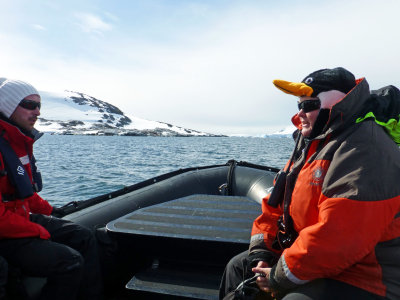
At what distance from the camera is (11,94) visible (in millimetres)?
2209

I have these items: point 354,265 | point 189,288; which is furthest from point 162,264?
point 354,265

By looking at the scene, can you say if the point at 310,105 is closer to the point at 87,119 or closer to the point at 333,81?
the point at 333,81

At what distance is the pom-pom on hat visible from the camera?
1580 mm

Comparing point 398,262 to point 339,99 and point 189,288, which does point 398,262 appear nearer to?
point 339,99

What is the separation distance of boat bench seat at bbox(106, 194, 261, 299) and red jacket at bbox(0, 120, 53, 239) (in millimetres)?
665

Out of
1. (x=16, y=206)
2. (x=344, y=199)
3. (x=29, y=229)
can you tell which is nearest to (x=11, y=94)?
(x=16, y=206)

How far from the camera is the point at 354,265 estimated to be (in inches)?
55.0

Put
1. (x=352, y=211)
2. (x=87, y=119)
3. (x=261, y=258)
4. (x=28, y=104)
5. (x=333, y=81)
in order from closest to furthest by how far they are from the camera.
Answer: (x=352, y=211) → (x=333, y=81) → (x=261, y=258) → (x=28, y=104) → (x=87, y=119)

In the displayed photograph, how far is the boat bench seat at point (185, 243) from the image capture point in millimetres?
2328

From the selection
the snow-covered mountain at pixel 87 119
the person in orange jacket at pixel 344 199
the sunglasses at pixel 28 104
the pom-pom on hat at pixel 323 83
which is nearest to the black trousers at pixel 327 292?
the person in orange jacket at pixel 344 199

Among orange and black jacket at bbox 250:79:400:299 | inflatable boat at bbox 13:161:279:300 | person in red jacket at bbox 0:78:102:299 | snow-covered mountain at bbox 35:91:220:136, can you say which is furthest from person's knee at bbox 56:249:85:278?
snow-covered mountain at bbox 35:91:220:136

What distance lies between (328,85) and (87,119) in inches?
5202

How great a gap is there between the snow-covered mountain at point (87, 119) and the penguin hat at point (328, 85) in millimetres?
102364

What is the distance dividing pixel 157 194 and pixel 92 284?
6.31 feet
